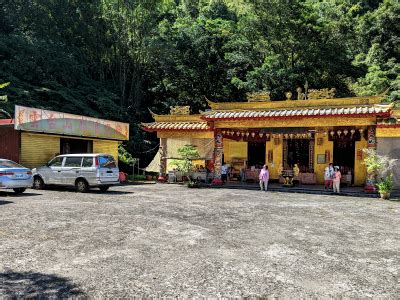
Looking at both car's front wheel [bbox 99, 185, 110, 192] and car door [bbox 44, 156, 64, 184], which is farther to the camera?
car's front wheel [bbox 99, 185, 110, 192]

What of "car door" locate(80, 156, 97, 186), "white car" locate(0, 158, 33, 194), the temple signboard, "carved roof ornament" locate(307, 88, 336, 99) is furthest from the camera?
"carved roof ornament" locate(307, 88, 336, 99)

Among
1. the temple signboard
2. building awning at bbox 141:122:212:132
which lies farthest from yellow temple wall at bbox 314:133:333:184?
the temple signboard

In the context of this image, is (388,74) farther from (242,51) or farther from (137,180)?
(137,180)

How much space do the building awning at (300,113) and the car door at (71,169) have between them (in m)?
8.56

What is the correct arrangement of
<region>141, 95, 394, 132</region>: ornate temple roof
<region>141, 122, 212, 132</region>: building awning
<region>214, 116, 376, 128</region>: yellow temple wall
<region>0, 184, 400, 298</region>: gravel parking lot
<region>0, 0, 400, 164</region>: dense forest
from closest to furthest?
<region>0, 184, 400, 298</region>: gravel parking lot → <region>141, 95, 394, 132</region>: ornate temple roof → <region>214, 116, 376, 128</region>: yellow temple wall → <region>141, 122, 212, 132</region>: building awning → <region>0, 0, 400, 164</region>: dense forest

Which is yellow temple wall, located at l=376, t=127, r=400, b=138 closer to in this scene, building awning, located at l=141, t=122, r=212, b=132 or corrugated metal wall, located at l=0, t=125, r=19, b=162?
building awning, located at l=141, t=122, r=212, b=132

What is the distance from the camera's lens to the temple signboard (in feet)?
61.2

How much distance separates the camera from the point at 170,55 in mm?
36000

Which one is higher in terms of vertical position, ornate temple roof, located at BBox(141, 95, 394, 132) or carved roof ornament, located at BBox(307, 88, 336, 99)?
carved roof ornament, located at BBox(307, 88, 336, 99)

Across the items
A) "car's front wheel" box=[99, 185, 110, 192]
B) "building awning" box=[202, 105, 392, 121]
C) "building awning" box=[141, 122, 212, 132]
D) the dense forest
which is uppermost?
the dense forest

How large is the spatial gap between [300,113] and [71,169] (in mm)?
12139

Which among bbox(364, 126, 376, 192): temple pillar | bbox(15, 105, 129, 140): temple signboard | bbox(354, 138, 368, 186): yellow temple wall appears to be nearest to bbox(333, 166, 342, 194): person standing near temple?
bbox(364, 126, 376, 192): temple pillar

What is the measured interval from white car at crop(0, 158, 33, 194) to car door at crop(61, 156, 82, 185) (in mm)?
1840

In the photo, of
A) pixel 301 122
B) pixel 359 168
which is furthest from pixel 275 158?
pixel 359 168
